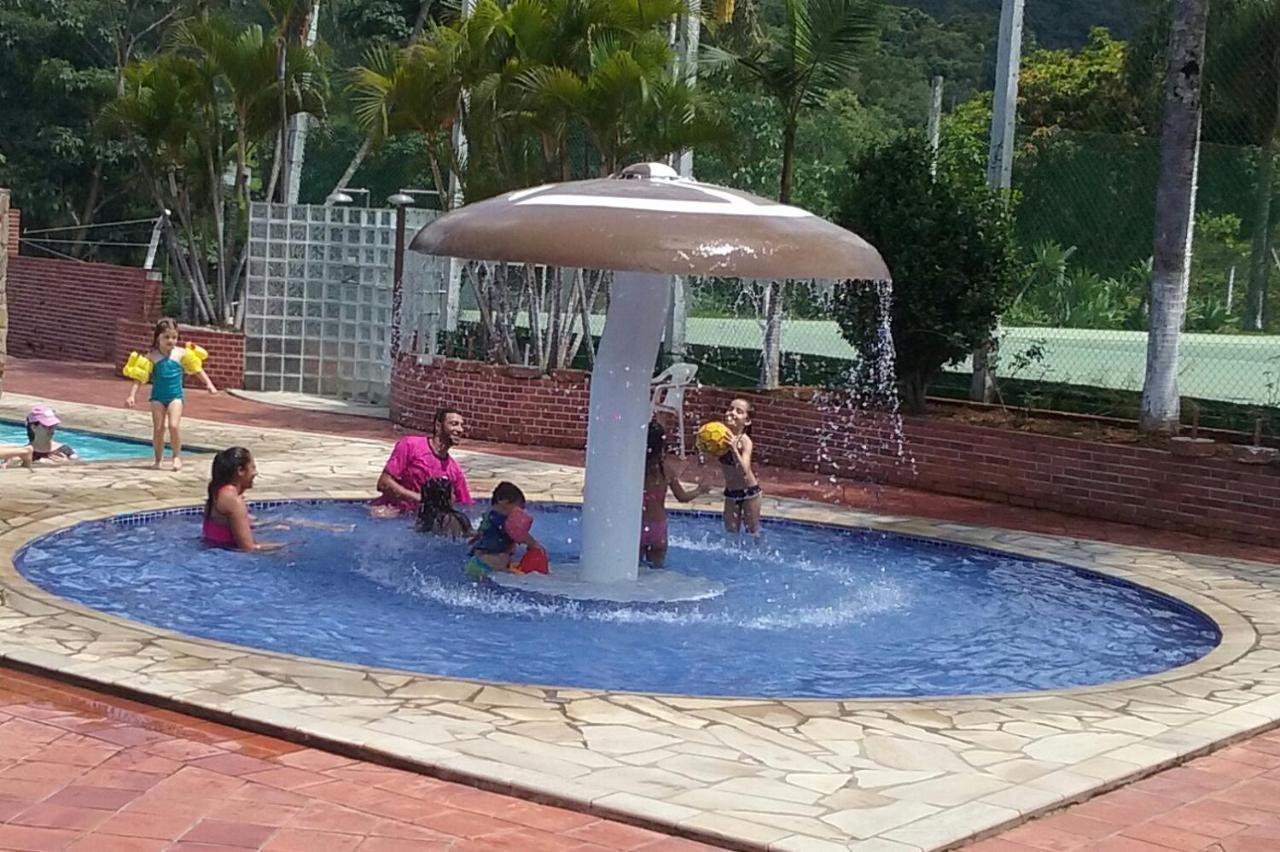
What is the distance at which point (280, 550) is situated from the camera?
1117 cm

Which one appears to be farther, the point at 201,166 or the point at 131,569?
the point at 201,166

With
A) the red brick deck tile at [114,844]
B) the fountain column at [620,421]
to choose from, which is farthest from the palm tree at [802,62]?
the red brick deck tile at [114,844]

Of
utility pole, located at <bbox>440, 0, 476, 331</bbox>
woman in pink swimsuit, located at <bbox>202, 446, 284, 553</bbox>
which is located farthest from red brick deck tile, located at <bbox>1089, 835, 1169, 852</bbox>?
utility pole, located at <bbox>440, 0, 476, 331</bbox>

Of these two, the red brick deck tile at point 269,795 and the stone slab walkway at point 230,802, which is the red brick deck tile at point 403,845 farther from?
the red brick deck tile at point 269,795

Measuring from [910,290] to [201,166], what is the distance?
37.3ft

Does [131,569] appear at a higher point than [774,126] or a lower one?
lower

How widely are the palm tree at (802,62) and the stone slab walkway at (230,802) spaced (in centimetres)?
1125

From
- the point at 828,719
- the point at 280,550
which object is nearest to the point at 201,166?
the point at 280,550

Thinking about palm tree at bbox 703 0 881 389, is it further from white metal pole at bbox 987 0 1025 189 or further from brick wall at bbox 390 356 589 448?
brick wall at bbox 390 356 589 448

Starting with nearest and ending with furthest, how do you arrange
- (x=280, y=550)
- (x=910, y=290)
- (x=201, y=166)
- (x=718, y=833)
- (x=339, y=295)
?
(x=718, y=833)
(x=280, y=550)
(x=910, y=290)
(x=339, y=295)
(x=201, y=166)

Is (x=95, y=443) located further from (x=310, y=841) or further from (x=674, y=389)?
(x=310, y=841)

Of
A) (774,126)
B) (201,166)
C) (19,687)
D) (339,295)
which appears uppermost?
(774,126)

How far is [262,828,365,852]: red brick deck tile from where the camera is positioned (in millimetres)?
5289

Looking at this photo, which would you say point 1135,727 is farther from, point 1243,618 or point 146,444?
point 146,444
